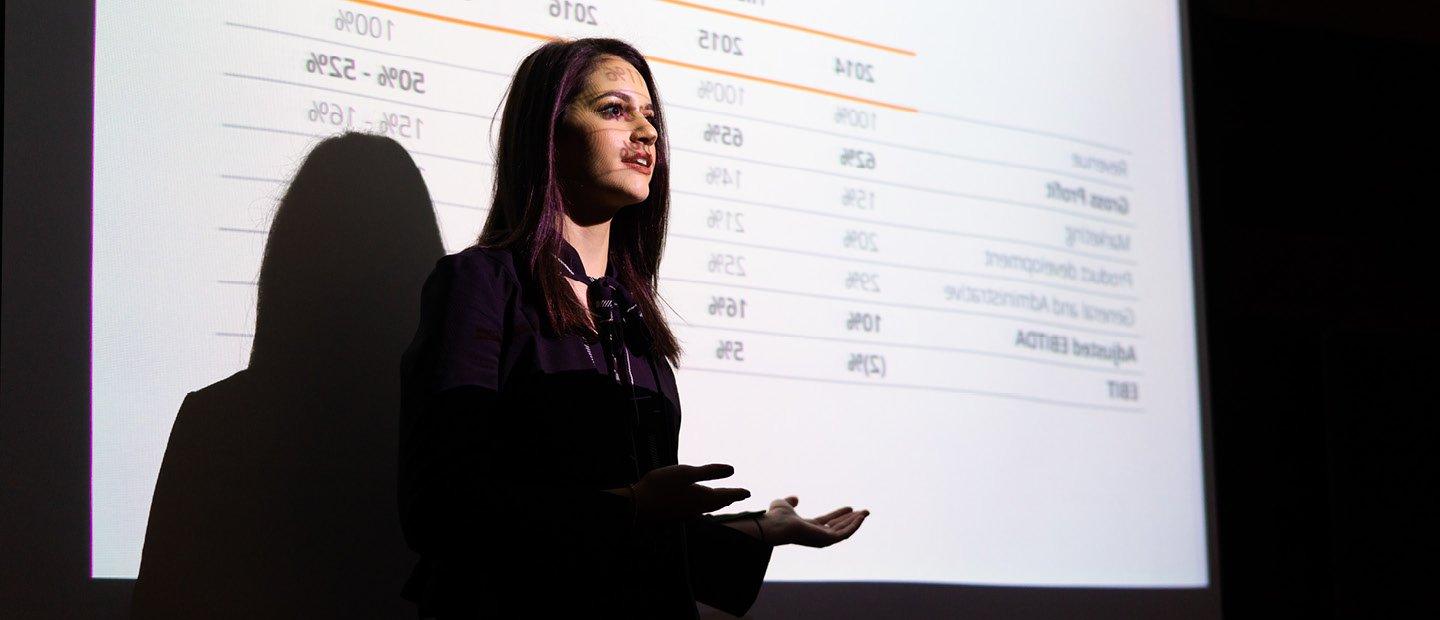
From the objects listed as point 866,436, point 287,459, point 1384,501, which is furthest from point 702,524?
point 1384,501

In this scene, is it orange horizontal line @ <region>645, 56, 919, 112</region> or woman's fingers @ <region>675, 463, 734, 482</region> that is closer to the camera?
woman's fingers @ <region>675, 463, 734, 482</region>

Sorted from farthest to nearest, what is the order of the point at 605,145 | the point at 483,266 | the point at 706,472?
the point at 605,145 < the point at 483,266 < the point at 706,472

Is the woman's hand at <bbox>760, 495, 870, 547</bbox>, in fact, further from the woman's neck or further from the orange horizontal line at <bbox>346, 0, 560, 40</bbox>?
the orange horizontal line at <bbox>346, 0, 560, 40</bbox>

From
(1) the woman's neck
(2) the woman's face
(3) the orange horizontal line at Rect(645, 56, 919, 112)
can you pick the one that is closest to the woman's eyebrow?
(2) the woman's face

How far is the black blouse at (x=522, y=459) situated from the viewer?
1.10 meters

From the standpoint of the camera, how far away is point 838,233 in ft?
5.97

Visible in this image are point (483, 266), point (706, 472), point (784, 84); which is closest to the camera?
point (706, 472)

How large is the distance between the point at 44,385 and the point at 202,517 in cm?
18

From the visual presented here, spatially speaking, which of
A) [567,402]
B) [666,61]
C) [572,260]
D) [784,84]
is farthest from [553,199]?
[784,84]

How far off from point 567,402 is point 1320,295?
6.49 feet

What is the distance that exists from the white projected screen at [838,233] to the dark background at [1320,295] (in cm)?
30

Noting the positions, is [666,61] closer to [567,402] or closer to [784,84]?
[784,84]

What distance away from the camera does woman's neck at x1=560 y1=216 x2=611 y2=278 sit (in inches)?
52.1

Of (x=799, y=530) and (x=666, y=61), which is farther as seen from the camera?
(x=666, y=61)
